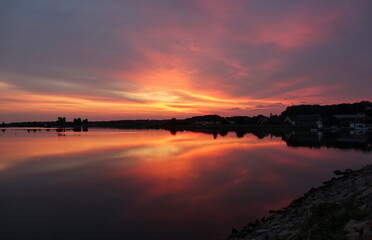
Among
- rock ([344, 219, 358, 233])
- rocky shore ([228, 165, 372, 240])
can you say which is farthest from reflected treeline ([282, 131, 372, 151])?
rock ([344, 219, 358, 233])

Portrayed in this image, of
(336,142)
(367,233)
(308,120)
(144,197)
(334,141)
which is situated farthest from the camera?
(308,120)

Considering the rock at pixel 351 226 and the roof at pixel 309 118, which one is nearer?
the rock at pixel 351 226

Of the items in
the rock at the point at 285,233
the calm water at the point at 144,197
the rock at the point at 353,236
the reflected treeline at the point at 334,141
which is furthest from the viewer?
the reflected treeline at the point at 334,141

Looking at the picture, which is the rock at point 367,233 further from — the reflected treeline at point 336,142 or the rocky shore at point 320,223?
the reflected treeline at point 336,142

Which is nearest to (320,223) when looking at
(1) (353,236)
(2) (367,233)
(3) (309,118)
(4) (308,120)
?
(1) (353,236)

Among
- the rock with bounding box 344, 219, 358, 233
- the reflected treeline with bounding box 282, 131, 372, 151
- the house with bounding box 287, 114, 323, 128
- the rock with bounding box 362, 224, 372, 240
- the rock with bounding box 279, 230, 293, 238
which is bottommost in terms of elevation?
the reflected treeline with bounding box 282, 131, 372, 151

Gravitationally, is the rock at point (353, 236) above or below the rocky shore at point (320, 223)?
above

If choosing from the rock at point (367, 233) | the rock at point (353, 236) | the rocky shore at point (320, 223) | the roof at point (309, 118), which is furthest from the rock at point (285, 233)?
the roof at point (309, 118)

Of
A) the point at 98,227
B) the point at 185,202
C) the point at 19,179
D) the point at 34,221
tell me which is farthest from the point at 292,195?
the point at 19,179

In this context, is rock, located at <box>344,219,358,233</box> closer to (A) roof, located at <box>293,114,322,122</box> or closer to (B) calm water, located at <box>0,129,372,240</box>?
(B) calm water, located at <box>0,129,372,240</box>

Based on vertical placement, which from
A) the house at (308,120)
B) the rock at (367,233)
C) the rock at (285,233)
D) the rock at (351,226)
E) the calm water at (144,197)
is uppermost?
the house at (308,120)

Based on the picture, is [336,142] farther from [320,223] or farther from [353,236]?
[353,236]

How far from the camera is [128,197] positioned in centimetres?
1595

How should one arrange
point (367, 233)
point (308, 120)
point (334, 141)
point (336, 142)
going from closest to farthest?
point (367, 233), point (336, 142), point (334, 141), point (308, 120)
